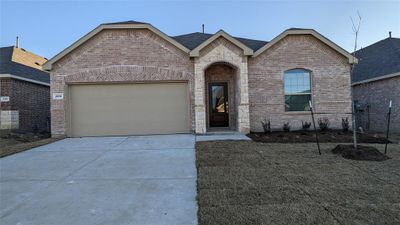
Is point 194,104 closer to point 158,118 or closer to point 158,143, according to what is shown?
point 158,118

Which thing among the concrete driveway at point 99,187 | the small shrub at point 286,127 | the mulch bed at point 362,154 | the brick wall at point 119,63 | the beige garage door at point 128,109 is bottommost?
the concrete driveway at point 99,187

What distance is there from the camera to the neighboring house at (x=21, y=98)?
13688 millimetres

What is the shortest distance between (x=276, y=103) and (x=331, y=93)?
2.71m

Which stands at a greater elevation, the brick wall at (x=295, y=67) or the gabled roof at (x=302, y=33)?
the gabled roof at (x=302, y=33)

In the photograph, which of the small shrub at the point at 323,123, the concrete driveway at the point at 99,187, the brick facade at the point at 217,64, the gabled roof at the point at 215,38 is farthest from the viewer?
the small shrub at the point at 323,123

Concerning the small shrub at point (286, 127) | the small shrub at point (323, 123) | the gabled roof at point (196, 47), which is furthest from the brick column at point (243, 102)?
the small shrub at point (323, 123)

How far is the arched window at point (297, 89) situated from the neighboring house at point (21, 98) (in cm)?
1369

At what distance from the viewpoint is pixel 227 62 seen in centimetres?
1195

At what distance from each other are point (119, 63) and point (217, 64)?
4.49 m

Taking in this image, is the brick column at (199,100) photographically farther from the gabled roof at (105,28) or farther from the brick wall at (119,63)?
the gabled roof at (105,28)

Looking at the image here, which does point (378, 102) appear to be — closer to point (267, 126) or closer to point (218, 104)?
point (267, 126)

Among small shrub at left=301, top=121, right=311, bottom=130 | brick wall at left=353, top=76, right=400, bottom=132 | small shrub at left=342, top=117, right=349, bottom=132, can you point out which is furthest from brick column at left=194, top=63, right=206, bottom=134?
brick wall at left=353, top=76, right=400, bottom=132

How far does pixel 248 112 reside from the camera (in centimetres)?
1185

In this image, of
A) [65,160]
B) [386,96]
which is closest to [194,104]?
[65,160]
